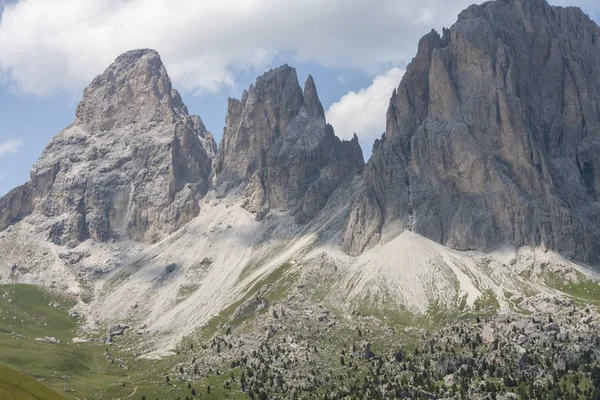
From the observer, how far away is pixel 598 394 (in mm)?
190750

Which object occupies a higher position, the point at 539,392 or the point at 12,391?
the point at 12,391

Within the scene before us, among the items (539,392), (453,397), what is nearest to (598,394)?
(539,392)

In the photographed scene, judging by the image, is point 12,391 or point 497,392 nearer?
point 12,391

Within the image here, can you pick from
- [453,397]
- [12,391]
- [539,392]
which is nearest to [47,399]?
[12,391]

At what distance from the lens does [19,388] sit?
128 meters

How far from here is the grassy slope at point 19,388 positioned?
122 m

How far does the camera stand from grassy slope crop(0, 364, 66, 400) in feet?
401

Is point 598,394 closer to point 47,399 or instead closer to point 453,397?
point 453,397

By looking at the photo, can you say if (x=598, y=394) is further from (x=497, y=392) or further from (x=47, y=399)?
(x=47, y=399)

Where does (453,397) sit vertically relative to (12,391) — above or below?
below

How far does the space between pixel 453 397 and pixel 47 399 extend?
118 m

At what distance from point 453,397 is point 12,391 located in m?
126

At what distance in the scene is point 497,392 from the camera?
198m

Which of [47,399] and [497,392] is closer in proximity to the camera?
[47,399]
